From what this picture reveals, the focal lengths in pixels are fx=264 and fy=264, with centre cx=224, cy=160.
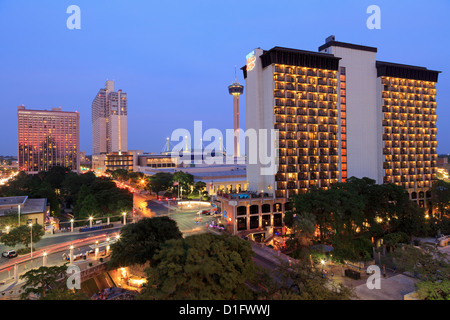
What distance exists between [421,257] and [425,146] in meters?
75.8

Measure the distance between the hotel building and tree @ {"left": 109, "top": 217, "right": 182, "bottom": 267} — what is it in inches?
1064

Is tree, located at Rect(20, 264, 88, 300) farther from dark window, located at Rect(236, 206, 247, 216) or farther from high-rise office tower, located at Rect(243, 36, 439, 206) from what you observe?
high-rise office tower, located at Rect(243, 36, 439, 206)

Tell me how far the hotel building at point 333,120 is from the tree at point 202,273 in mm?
38500

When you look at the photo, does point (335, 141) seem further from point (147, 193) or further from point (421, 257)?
point (147, 193)

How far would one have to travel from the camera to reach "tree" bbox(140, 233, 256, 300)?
77.4 feet

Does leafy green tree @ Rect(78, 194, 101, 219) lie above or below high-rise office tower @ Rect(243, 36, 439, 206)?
below

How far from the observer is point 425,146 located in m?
92.6

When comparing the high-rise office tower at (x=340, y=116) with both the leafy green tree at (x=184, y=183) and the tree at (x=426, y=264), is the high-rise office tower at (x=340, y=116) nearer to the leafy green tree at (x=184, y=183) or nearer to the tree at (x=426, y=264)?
the leafy green tree at (x=184, y=183)

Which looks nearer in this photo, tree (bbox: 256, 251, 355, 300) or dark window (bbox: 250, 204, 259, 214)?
tree (bbox: 256, 251, 355, 300)

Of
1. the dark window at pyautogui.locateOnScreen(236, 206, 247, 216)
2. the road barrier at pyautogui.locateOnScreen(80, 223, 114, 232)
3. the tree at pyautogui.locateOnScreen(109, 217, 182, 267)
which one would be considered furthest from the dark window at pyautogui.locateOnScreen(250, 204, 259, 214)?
the road barrier at pyautogui.locateOnScreen(80, 223, 114, 232)

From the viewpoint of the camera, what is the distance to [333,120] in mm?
76250

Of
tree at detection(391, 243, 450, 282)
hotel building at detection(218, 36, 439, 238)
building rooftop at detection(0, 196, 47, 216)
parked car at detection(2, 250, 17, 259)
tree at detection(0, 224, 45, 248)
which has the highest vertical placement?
hotel building at detection(218, 36, 439, 238)

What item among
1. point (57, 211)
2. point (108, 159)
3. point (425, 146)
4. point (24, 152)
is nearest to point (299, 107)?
point (425, 146)

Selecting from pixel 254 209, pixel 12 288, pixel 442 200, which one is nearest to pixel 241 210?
pixel 254 209
